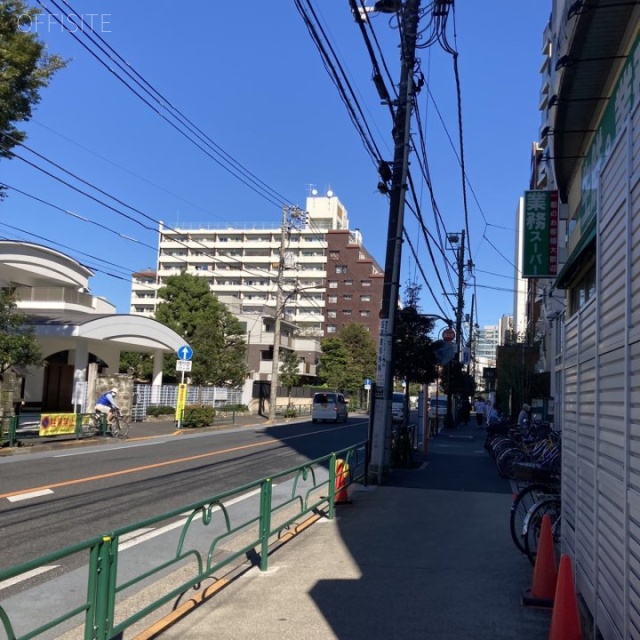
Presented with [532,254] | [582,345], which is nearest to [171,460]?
[532,254]

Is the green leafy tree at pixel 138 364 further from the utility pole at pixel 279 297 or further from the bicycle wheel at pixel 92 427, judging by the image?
the bicycle wheel at pixel 92 427

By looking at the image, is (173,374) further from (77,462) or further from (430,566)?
(430,566)

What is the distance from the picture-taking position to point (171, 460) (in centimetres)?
1526

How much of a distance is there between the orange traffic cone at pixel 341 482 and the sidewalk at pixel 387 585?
0.16 m

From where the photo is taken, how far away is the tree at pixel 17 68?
13.4 meters

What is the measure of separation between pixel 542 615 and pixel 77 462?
475 inches

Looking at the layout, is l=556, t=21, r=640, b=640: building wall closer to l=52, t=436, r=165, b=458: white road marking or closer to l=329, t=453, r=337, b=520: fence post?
l=329, t=453, r=337, b=520: fence post

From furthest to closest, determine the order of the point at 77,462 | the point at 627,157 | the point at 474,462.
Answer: the point at 474,462, the point at 77,462, the point at 627,157

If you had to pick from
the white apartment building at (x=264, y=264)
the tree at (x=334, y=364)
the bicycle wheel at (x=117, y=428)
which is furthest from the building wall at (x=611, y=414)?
the white apartment building at (x=264, y=264)

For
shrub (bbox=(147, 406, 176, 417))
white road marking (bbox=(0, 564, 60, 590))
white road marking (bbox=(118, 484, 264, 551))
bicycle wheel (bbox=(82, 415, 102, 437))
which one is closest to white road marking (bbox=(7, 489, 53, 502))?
→ white road marking (bbox=(118, 484, 264, 551))

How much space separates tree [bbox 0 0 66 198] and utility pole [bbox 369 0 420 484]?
26.1 feet

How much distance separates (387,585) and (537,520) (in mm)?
1987

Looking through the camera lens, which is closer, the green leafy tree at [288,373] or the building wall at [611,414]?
the building wall at [611,414]

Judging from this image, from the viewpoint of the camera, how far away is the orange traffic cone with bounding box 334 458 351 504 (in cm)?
955
